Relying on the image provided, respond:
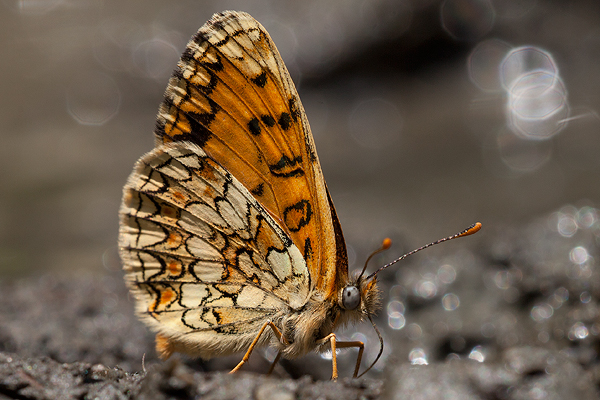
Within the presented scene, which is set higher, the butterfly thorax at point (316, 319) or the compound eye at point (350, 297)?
the compound eye at point (350, 297)

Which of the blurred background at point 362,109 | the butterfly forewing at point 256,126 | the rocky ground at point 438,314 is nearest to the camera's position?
the butterfly forewing at point 256,126

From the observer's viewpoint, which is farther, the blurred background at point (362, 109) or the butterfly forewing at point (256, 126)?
the blurred background at point (362, 109)

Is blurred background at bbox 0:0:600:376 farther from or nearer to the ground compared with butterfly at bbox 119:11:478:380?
farther from the ground

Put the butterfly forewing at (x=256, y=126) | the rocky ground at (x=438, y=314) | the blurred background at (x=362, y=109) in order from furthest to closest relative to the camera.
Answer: the blurred background at (x=362, y=109) < the rocky ground at (x=438, y=314) < the butterfly forewing at (x=256, y=126)

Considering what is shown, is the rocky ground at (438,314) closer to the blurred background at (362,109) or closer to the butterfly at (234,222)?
the butterfly at (234,222)

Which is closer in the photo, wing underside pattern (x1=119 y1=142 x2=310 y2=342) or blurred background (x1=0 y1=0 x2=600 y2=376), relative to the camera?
wing underside pattern (x1=119 y1=142 x2=310 y2=342)

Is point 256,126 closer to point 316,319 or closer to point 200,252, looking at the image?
point 200,252

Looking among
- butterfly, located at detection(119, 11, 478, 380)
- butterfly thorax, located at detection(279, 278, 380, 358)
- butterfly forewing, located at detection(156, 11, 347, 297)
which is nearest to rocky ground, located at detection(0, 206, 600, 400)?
butterfly thorax, located at detection(279, 278, 380, 358)

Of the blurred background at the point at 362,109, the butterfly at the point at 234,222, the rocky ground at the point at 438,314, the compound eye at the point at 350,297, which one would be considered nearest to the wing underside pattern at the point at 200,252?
the butterfly at the point at 234,222

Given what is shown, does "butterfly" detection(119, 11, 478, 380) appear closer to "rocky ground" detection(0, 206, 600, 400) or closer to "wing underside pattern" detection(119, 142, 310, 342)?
"wing underside pattern" detection(119, 142, 310, 342)

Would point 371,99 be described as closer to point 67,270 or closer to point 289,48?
point 289,48
